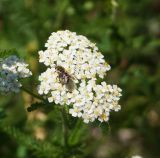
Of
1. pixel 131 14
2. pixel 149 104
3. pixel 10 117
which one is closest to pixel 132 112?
pixel 149 104

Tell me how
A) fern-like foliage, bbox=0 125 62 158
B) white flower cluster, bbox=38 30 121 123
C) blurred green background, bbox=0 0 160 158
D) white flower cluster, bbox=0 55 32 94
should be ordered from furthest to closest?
blurred green background, bbox=0 0 160 158 < fern-like foliage, bbox=0 125 62 158 < white flower cluster, bbox=0 55 32 94 < white flower cluster, bbox=38 30 121 123

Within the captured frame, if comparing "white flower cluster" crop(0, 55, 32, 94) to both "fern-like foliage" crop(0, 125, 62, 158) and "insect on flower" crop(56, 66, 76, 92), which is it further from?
"fern-like foliage" crop(0, 125, 62, 158)

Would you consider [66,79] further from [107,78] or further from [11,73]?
[107,78]

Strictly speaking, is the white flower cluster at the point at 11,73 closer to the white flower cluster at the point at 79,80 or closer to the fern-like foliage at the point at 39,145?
the white flower cluster at the point at 79,80

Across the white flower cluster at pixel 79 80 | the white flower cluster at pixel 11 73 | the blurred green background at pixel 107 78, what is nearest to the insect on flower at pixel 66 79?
the white flower cluster at pixel 79 80

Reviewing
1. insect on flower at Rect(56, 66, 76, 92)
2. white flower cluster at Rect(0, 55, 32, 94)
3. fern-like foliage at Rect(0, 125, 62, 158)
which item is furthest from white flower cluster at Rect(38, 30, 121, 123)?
fern-like foliage at Rect(0, 125, 62, 158)

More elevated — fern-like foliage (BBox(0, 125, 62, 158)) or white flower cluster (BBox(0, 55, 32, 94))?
white flower cluster (BBox(0, 55, 32, 94))
